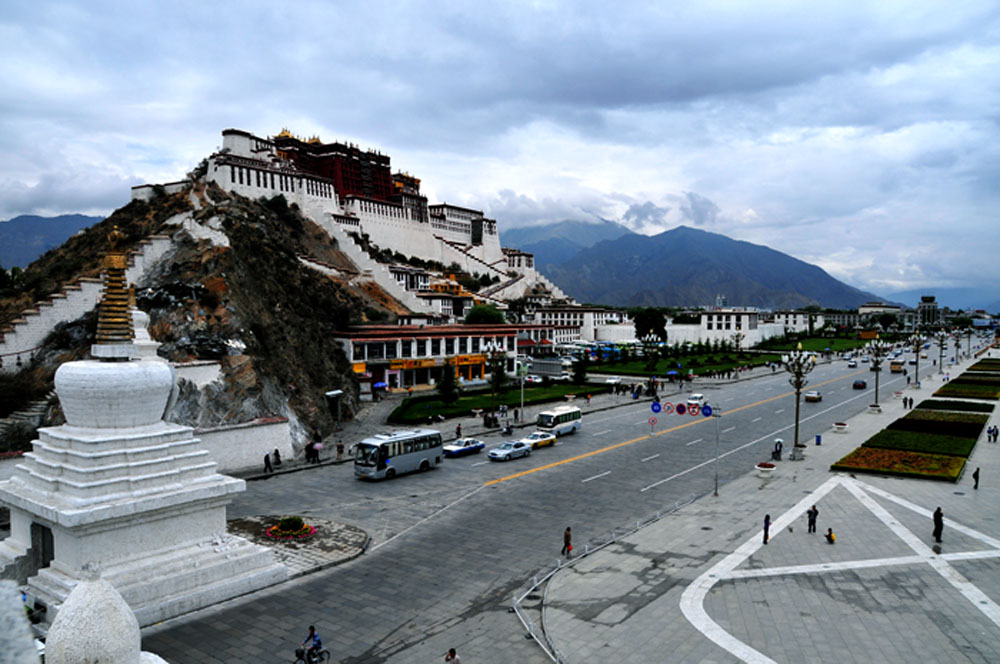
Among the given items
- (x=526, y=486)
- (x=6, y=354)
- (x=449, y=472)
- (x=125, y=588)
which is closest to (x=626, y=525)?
(x=526, y=486)

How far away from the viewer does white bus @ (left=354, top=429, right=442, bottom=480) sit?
29.9 m

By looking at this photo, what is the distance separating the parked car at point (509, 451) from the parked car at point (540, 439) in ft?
5.06

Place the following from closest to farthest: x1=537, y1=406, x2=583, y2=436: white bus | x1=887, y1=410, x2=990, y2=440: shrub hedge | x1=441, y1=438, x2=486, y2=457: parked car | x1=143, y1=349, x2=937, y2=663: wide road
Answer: x1=143, y1=349, x2=937, y2=663: wide road → x1=441, y1=438, x2=486, y2=457: parked car → x1=537, y1=406, x2=583, y2=436: white bus → x1=887, y1=410, x2=990, y2=440: shrub hedge

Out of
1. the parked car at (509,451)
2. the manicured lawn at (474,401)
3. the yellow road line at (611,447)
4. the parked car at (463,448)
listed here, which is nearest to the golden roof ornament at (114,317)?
the yellow road line at (611,447)

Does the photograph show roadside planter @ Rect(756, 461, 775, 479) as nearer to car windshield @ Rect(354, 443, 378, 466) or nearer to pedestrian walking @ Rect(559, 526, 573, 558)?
pedestrian walking @ Rect(559, 526, 573, 558)

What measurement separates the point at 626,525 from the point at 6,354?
3263 centimetres

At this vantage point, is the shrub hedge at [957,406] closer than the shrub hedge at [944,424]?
No

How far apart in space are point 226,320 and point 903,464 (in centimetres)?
3601

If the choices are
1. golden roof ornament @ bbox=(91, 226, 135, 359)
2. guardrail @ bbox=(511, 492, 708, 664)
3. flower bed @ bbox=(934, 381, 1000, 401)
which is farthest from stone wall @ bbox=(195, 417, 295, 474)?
flower bed @ bbox=(934, 381, 1000, 401)

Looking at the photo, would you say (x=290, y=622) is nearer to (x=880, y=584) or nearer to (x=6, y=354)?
(x=880, y=584)

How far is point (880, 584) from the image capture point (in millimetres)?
18094

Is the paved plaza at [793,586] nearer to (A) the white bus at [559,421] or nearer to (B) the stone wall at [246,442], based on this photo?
(A) the white bus at [559,421]

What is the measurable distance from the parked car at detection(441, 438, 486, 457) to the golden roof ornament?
19311mm

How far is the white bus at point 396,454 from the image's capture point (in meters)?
29.9
